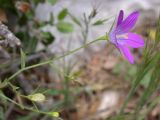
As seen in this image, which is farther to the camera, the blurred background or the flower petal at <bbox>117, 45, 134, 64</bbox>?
the blurred background

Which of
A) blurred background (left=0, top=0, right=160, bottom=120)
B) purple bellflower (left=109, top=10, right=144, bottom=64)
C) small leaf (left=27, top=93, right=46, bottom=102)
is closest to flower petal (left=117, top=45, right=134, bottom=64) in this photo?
purple bellflower (left=109, top=10, right=144, bottom=64)

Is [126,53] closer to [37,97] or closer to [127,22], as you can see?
[127,22]

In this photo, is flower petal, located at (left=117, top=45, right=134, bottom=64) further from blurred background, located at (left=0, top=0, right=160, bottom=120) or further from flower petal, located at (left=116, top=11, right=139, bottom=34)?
blurred background, located at (left=0, top=0, right=160, bottom=120)

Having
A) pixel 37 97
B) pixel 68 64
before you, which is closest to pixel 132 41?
pixel 37 97

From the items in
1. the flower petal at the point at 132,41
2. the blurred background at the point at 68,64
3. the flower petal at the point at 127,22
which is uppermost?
the flower petal at the point at 127,22

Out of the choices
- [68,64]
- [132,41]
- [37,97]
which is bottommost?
[68,64]

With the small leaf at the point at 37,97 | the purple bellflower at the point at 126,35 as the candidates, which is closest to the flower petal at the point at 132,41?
the purple bellflower at the point at 126,35

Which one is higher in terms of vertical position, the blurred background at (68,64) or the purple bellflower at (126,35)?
the purple bellflower at (126,35)

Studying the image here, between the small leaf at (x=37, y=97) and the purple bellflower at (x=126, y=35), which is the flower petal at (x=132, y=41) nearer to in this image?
the purple bellflower at (x=126, y=35)
